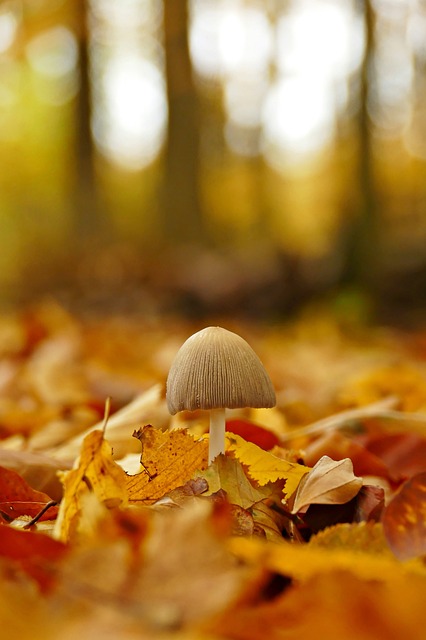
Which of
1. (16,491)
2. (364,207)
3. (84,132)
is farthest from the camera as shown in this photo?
(84,132)

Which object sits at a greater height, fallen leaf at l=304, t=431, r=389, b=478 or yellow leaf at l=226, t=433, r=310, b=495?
yellow leaf at l=226, t=433, r=310, b=495

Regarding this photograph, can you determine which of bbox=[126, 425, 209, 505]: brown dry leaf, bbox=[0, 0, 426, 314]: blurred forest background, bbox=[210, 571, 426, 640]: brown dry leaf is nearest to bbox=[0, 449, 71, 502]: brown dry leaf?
bbox=[126, 425, 209, 505]: brown dry leaf

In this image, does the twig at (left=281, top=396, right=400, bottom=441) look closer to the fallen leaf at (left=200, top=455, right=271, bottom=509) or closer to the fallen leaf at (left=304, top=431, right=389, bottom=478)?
the fallen leaf at (left=304, top=431, right=389, bottom=478)

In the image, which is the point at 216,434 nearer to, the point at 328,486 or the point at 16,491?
the point at 328,486

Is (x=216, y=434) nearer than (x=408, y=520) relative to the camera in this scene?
No

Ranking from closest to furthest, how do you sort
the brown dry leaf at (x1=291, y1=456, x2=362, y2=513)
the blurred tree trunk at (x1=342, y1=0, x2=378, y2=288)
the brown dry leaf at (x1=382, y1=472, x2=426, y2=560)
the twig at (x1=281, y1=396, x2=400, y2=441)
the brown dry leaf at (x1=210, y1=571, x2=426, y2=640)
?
1. the brown dry leaf at (x1=210, y1=571, x2=426, y2=640)
2. the brown dry leaf at (x1=382, y1=472, x2=426, y2=560)
3. the brown dry leaf at (x1=291, y1=456, x2=362, y2=513)
4. the twig at (x1=281, y1=396, x2=400, y2=441)
5. the blurred tree trunk at (x1=342, y1=0, x2=378, y2=288)

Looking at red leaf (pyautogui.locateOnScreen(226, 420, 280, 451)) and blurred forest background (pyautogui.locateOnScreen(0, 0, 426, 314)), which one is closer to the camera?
red leaf (pyautogui.locateOnScreen(226, 420, 280, 451))

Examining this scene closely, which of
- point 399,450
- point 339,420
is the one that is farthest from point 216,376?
point 339,420
